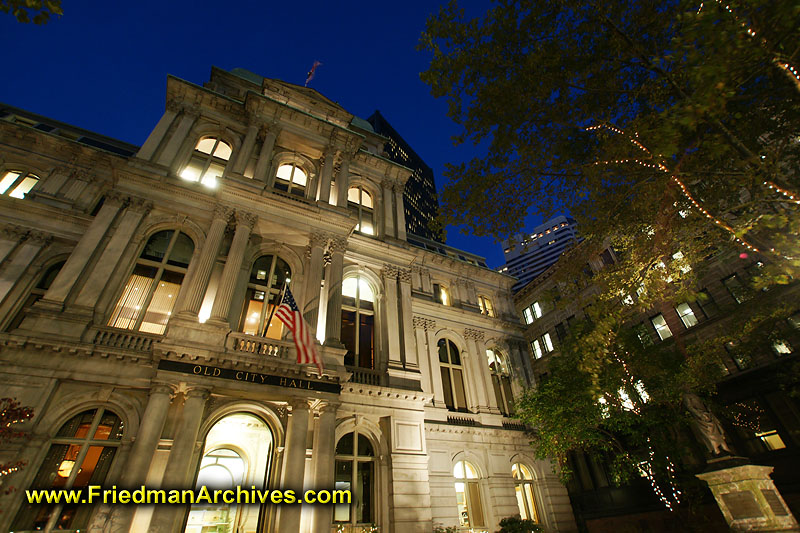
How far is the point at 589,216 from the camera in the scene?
13.3m

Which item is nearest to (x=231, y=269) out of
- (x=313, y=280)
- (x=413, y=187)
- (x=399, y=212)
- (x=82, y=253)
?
(x=313, y=280)

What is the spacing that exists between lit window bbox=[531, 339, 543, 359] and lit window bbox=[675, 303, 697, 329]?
34.2 feet

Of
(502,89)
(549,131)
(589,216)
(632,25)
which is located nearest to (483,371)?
(589,216)

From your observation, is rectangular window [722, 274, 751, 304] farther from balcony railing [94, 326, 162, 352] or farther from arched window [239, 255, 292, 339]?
balcony railing [94, 326, 162, 352]

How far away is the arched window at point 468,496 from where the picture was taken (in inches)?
701

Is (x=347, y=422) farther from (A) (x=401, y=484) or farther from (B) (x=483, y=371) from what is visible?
(B) (x=483, y=371)

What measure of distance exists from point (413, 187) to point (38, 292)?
3656 inches

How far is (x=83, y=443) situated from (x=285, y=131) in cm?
1742

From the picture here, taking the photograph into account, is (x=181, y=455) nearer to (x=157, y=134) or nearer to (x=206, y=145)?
(x=157, y=134)

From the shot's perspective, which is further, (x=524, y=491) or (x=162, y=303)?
(x=524, y=491)

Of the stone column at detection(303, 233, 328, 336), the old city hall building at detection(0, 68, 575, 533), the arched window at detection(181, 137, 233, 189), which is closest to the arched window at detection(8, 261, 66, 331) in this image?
the old city hall building at detection(0, 68, 575, 533)

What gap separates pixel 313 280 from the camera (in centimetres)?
1692

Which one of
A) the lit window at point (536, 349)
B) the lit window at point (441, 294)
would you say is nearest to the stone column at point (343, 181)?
the lit window at point (441, 294)

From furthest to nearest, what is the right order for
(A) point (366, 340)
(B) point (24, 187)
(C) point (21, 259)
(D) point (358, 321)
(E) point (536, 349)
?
(E) point (536, 349) < (D) point (358, 321) < (A) point (366, 340) < (B) point (24, 187) < (C) point (21, 259)
